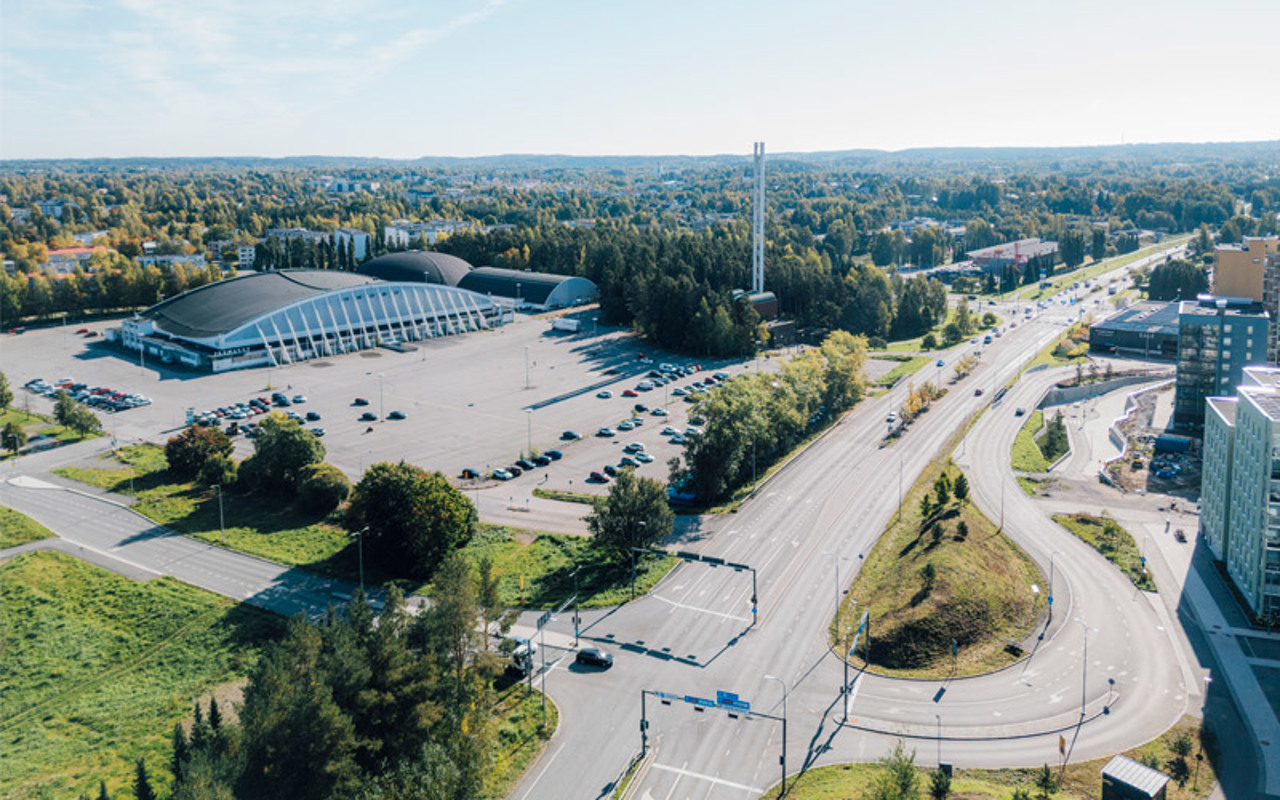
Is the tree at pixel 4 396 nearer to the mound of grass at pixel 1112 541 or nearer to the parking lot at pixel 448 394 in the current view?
the parking lot at pixel 448 394

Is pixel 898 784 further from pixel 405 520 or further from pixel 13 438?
pixel 13 438

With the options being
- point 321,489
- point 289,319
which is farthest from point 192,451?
point 289,319

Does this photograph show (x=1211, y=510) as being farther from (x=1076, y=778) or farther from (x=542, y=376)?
(x=542, y=376)

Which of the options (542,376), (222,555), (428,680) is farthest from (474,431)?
(428,680)

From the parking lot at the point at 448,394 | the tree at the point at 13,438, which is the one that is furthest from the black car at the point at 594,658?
the tree at the point at 13,438

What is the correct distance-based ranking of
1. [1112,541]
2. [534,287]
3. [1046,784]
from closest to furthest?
1. [1046,784]
2. [1112,541]
3. [534,287]

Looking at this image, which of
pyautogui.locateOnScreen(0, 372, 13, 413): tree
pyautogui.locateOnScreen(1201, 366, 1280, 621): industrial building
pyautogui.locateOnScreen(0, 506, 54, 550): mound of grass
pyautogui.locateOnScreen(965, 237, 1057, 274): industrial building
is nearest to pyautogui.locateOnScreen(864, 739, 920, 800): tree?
pyautogui.locateOnScreen(1201, 366, 1280, 621): industrial building
